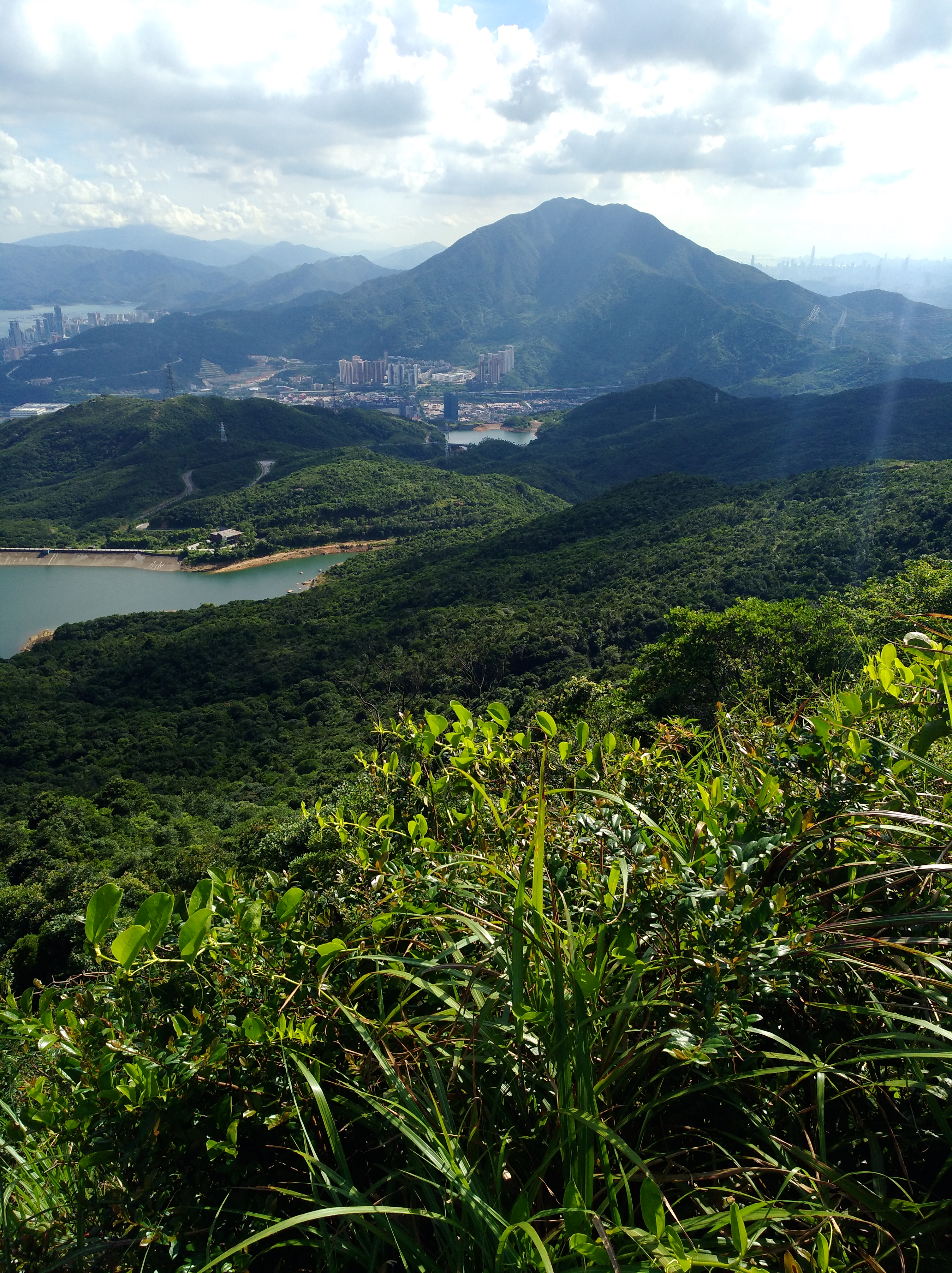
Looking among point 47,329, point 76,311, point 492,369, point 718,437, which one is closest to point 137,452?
point 718,437

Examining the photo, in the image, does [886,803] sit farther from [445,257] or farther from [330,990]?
[445,257]

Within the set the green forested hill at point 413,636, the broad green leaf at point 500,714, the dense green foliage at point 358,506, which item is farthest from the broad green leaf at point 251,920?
the dense green foliage at point 358,506

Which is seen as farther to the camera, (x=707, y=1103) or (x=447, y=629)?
(x=447, y=629)

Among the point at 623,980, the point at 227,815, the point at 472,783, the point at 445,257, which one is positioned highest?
the point at 445,257

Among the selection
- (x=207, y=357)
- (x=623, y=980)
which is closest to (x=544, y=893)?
(x=623, y=980)

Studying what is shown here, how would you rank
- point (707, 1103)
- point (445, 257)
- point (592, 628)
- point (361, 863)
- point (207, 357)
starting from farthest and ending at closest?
1. point (445, 257)
2. point (207, 357)
3. point (592, 628)
4. point (361, 863)
5. point (707, 1103)

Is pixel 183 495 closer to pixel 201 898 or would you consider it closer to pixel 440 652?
pixel 440 652

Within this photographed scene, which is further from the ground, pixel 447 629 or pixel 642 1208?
pixel 642 1208
